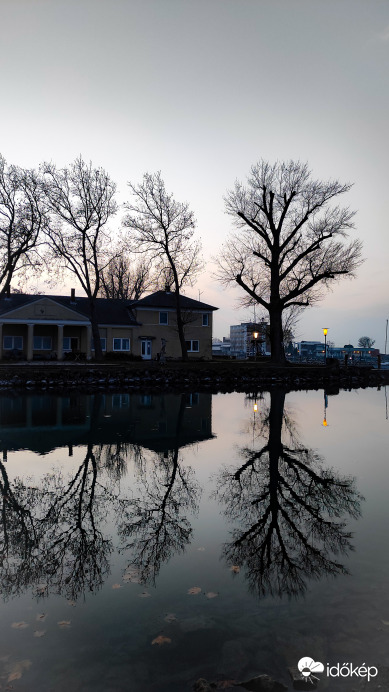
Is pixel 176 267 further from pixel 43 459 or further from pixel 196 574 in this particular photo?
pixel 196 574

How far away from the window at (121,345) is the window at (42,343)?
264 inches

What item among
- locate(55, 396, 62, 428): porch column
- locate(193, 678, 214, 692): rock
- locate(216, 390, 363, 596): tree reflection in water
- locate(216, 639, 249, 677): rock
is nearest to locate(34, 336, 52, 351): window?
locate(55, 396, 62, 428): porch column

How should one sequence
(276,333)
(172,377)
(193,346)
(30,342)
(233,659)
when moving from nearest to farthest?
(233,659), (172,377), (276,333), (30,342), (193,346)

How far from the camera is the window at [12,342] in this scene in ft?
156

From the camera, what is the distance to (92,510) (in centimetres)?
717

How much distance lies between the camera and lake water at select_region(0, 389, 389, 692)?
3.64 m

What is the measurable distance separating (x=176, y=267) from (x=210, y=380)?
1722cm

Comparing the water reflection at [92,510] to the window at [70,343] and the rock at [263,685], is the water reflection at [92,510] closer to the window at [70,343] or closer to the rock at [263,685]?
the rock at [263,685]

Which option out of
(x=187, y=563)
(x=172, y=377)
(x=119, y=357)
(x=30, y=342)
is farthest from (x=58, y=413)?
(x=119, y=357)

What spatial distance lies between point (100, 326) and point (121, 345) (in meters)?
3.10

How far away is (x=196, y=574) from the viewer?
200 inches

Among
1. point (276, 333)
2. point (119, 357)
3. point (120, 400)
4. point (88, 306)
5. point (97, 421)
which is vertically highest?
point (88, 306)

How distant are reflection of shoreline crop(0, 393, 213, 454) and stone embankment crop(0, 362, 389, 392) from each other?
279 inches

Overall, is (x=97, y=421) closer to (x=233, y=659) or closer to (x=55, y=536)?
(x=55, y=536)
